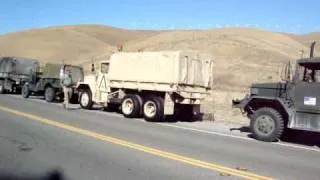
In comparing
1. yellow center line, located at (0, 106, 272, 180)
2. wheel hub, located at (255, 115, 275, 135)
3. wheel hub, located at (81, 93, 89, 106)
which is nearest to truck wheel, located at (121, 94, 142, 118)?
wheel hub, located at (81, 93, 89, 106)

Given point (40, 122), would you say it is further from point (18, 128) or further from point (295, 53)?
point (295, 53)

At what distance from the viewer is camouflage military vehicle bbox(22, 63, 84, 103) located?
29.6 m

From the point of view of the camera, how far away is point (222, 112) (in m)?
26.8

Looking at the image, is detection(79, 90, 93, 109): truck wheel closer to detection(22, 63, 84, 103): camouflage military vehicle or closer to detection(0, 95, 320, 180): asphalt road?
detection(22, 63, 84, 103): camouflage military vehicle

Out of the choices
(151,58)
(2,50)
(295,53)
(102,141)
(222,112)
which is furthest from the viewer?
(2,50)

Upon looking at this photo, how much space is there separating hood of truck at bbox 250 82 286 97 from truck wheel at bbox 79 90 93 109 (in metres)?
10.1

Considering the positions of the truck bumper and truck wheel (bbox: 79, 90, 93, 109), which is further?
truck wheel (bbox: 79, 90, 93, 109)

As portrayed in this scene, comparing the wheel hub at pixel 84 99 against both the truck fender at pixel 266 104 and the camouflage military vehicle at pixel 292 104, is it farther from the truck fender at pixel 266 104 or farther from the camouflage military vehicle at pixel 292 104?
the camouflage military vehicle at pixel 292 104

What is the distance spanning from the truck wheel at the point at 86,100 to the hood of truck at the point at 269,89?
397 inches

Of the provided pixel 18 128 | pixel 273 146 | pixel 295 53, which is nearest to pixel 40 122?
pixel 18 128

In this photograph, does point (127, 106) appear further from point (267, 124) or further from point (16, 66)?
point (16, 66)

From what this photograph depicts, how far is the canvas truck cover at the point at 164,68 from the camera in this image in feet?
69.8

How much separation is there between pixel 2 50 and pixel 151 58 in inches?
3482

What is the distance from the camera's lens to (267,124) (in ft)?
53.1
